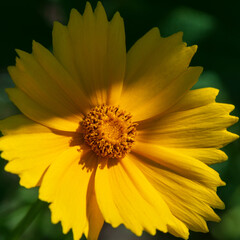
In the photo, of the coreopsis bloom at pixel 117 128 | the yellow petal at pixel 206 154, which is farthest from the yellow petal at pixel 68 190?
the yellow petal at pixel 206 154

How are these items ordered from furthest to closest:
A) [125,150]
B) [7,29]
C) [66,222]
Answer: [7,29], [125,150], [66,222]

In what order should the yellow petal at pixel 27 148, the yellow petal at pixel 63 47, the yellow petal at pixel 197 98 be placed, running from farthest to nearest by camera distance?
the yellow petal at pixel 197 98 < the yellow petal at pixel 63 47 < the yellow petal at pixel 27 148

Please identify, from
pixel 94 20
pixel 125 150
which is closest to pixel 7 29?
pixel 94 20

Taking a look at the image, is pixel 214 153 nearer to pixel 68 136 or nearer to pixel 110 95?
pixel 110 95

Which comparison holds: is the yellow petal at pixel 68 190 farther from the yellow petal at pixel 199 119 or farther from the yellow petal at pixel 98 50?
the yellow petal at pixel 199 119

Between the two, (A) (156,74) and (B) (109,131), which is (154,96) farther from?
(B) (109,131)

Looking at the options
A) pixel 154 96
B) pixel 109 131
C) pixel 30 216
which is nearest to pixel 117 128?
pixel 109 131
